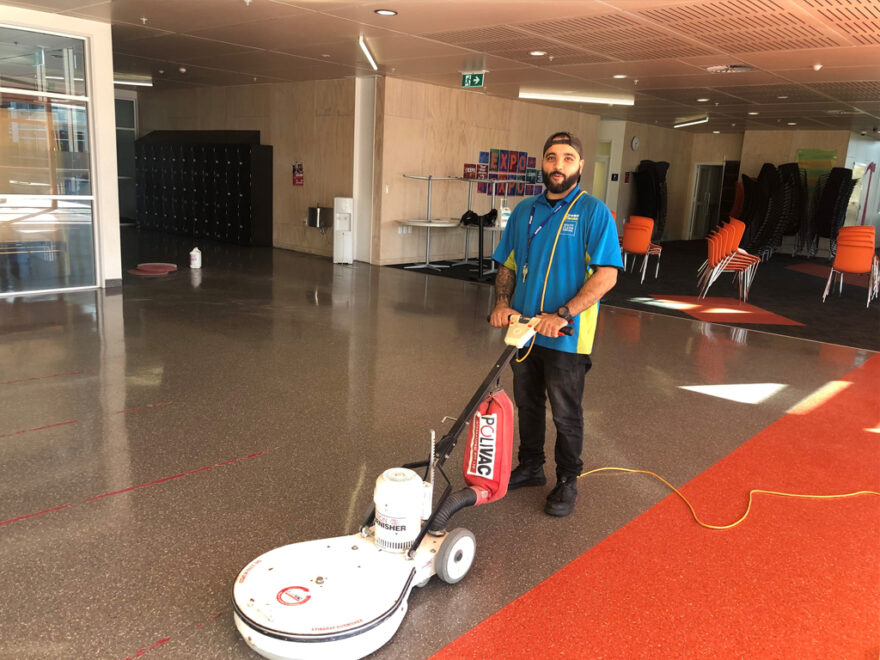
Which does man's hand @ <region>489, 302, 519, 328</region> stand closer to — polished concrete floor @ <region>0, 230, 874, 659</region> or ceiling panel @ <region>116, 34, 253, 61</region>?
polished concrete floor @ <region>0, 230, 874, 659</region>

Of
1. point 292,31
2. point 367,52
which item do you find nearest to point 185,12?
point 292,31

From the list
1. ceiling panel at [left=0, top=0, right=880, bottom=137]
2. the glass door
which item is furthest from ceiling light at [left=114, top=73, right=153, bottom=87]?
the glass door

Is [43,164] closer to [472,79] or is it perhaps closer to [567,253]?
[472,79]

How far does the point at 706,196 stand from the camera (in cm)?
1838

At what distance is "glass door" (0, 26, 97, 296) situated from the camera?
6.87 metres

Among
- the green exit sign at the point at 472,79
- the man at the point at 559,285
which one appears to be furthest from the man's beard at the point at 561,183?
the green exit sign at the point at 472,79

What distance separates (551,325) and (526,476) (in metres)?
0.95

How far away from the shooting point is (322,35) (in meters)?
7.10

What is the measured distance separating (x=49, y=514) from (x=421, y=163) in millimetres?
8698

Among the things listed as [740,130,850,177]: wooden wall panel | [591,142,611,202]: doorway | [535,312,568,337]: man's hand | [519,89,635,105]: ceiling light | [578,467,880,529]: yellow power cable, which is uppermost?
[519,89,635,105]: ceiling light

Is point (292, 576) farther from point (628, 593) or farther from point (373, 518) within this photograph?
point (628, 593)

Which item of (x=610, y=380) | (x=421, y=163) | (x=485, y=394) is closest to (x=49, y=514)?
(x=485, y=394)

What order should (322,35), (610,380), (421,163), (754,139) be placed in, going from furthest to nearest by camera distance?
(754,139) → (421,163) → (322,35) → (610,380)

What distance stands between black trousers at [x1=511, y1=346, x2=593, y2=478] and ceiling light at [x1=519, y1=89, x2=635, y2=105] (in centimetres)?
843
